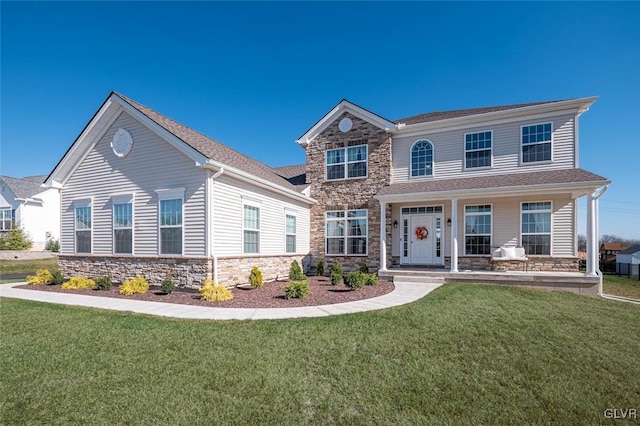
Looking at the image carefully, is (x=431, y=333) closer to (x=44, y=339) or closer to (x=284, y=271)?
(x=44, y=339)

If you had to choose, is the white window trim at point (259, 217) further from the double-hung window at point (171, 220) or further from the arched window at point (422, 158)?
the arched window at point (422, 158)

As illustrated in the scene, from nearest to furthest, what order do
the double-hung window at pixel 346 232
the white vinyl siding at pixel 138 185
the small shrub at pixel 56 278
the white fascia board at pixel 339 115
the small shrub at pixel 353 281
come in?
the white vinyl siding at pixel 138 185 < the small shrub at pixel 353 281 < the small shrub at pixel 56 278 < the white fascia board at pixel 339 115 < the double-hung window at pixel 346 232

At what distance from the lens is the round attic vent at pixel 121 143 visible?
10.8 metres

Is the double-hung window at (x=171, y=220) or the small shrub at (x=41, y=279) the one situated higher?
the double-hung window at (x=171, y=220)

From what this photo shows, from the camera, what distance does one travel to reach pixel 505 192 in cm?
1095

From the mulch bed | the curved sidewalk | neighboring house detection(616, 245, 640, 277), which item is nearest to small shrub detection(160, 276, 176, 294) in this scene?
the mulch bed

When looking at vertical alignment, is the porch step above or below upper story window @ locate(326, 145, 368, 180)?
below

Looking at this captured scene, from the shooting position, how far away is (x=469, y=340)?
17.3 feet

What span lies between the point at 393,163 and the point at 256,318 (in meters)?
10.3

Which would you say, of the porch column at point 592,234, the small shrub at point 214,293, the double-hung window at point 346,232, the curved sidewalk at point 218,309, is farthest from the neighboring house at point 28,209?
the porch column at point 592,234

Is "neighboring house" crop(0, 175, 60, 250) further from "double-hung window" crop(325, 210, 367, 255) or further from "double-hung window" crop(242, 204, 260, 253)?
"double-hung window" crop(325, 210, 367, 255)

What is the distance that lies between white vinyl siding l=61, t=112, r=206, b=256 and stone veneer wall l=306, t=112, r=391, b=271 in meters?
6.83

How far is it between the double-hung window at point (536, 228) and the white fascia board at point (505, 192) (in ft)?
3.69

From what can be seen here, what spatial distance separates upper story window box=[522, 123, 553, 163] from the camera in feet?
39.3
